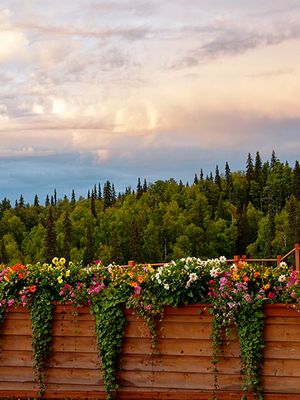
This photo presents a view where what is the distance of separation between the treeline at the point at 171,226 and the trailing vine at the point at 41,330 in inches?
3921

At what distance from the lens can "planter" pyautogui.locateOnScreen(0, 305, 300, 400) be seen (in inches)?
301

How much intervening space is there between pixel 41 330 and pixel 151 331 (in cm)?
143

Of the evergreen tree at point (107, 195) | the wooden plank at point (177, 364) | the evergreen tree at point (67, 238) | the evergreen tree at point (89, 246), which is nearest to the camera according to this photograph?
the wooden plank at point (177, 364)

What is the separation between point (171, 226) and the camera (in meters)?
127

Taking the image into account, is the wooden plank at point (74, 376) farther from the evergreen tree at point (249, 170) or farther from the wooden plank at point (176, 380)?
the evergreen tree at point (249, 170)

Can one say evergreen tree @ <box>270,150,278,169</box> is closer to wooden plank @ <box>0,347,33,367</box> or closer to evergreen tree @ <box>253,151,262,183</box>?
evergreen tree @ <box>253,151,262,183</box>

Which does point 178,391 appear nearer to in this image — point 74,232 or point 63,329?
point 63,329

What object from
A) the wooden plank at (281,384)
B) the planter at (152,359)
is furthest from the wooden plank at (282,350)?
the wooden plank at (281,384)

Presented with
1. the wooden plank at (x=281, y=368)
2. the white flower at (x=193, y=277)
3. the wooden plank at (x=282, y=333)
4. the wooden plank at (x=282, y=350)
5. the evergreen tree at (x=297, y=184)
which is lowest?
the wooden plank at (x=281, y=368)

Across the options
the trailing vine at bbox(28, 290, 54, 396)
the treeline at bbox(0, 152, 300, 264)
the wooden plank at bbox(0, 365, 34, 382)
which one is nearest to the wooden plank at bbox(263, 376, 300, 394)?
the trailing vine at bbox(28, 290, 54, 396)

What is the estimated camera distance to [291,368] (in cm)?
762

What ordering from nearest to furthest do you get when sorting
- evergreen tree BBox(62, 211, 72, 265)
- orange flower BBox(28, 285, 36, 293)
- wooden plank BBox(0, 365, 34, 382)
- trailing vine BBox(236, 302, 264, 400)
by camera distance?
trailing vine BBox(236, 302, 264, 400), orange flower BBox(28, 285, 36, 293), wooden plank BBox(0, 365, 34, 382), evergreen tree BBox(62, 211, 72, 265)

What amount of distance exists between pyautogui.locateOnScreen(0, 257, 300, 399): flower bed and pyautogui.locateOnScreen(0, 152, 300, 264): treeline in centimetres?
9953

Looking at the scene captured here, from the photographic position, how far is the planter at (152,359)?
7.64m
